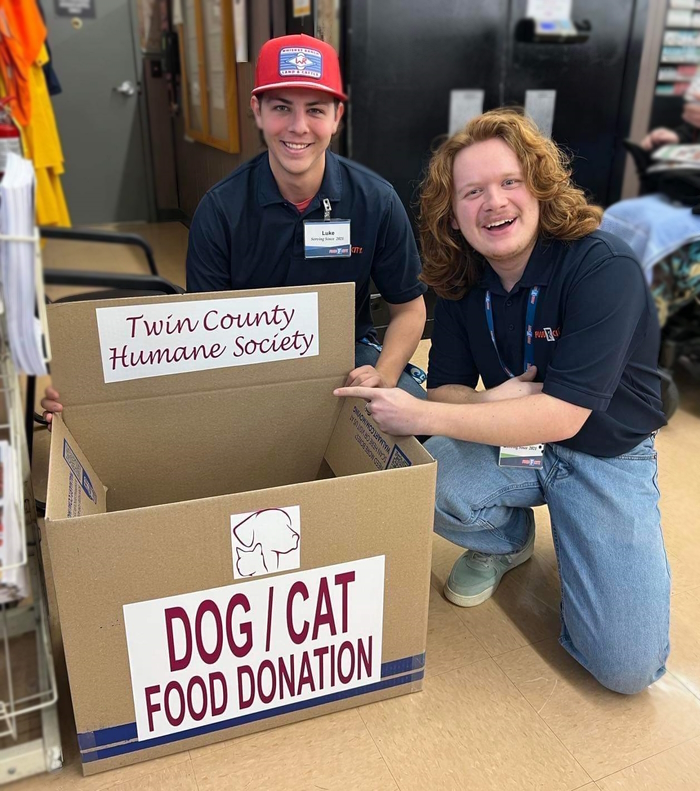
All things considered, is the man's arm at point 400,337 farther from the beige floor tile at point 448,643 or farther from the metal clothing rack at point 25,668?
the metal clothing rack at point 25,668

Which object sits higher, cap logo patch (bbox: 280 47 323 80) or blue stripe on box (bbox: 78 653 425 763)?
cap logo patch (bbox: 280 47 323 80)

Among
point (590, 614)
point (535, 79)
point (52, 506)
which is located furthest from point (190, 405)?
point (535, 79)

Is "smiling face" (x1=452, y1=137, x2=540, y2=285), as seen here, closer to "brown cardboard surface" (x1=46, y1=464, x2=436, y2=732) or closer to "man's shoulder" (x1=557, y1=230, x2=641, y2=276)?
"man's shoulder" (x1=557, y1=230, x2=641, y2=276)

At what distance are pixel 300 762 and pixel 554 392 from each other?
0.66 m

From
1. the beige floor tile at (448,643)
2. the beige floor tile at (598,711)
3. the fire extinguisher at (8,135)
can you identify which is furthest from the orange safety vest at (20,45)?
the beige floor tile at (598,711)

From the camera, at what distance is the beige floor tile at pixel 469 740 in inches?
35.8

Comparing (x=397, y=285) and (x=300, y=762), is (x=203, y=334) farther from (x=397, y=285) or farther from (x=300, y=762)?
(x=300, y=762)

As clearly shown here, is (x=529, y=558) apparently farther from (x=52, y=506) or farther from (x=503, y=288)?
(x=52, y=506)

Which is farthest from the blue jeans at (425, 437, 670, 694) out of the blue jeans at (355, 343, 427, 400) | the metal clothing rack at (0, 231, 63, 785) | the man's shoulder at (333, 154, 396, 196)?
the metal clothing rack at (0, 231, 63, 785)

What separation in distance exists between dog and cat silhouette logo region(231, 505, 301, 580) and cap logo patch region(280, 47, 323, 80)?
0.82m

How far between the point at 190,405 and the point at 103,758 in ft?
1.80

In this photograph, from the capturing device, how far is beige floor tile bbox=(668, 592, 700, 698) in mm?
1092

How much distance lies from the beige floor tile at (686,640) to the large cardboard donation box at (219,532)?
1.51 feet

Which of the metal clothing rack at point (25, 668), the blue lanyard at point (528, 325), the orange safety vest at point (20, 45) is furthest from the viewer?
the orange safety vest at point (20, 45)
